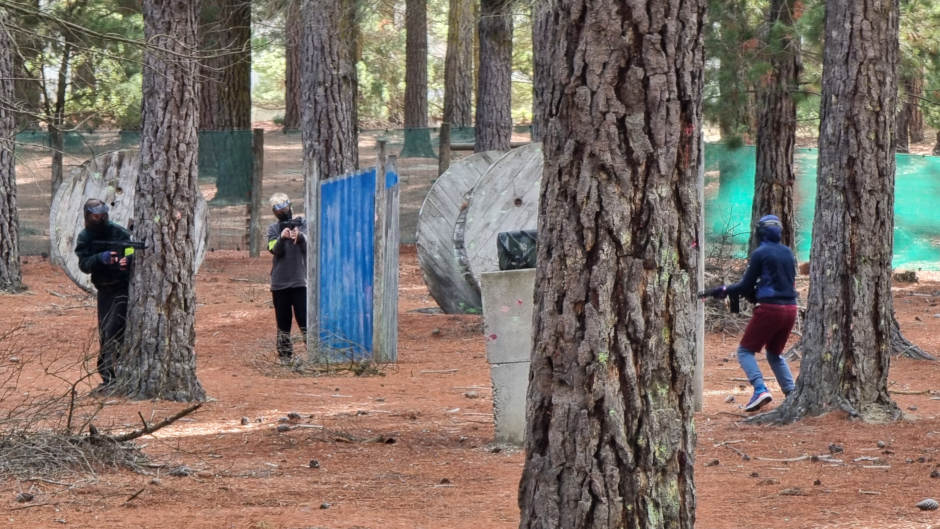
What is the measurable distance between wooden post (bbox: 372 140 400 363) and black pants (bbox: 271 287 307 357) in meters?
0.69

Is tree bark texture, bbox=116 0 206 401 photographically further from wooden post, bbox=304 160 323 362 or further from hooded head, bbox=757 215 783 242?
hooded head, bbox=757 215 783 242

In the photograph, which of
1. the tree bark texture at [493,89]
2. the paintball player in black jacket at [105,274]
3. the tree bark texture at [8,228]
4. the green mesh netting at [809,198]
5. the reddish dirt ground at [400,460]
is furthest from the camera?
the tree bark texture at [493,89]

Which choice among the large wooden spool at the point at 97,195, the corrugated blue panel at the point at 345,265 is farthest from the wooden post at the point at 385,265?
the large wooden spool at the point at 97,195

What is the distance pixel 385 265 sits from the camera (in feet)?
36.9

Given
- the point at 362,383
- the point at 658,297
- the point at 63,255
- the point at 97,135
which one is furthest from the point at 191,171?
the point at 97,135

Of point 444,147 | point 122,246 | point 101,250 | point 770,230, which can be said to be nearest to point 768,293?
point 770,230

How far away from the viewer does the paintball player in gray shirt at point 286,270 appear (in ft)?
36.6

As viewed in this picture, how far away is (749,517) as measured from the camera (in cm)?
589

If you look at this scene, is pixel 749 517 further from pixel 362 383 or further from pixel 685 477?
pixel 362 383

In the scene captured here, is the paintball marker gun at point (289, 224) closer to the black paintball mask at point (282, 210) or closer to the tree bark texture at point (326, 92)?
the black paintball mask at point (282, 210)

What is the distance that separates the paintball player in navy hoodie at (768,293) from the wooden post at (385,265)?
11.9 ft

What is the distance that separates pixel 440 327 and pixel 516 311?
6.80 metres

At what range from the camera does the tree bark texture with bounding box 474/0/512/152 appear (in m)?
19.8

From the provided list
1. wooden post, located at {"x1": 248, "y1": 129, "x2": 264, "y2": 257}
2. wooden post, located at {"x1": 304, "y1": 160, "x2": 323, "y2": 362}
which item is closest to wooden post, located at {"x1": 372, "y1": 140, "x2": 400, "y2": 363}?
wooden post, located at {"x1": 304, "y1": 160, "x2": 323, "y2": 362}
